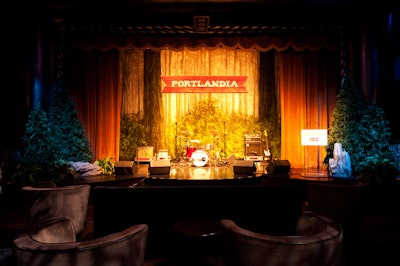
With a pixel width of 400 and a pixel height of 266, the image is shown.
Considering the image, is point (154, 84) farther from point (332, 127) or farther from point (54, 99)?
point (332, 127)

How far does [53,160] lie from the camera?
6.35 m

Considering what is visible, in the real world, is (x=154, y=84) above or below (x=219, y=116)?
above

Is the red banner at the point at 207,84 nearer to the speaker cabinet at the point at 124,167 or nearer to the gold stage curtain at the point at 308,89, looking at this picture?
the gold stage curtain at the point at 308,89

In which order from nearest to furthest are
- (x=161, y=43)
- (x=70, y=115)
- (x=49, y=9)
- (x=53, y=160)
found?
(x=53, y=160)
(x=49, y=9)
(x=70, y=115)
(x=161, y=43)

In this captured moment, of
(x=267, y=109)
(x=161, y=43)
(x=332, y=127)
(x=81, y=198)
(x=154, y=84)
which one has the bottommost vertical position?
(x=81, y=198)

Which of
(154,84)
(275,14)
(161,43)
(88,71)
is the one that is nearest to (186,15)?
(161,43)

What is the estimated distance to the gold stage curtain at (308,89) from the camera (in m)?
8.45

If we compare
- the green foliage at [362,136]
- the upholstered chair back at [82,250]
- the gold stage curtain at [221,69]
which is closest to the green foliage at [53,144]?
the gold stage curtain at [221,69]

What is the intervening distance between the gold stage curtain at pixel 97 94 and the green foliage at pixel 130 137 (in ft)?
1.27

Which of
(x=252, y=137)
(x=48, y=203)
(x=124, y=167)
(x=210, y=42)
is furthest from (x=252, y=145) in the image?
(x=48, y=203)

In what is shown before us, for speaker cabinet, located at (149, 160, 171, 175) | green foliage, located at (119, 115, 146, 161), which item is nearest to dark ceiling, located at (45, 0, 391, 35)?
green foliage, located at (119, 115, 146, 161)

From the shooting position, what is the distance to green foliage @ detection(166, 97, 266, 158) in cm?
881

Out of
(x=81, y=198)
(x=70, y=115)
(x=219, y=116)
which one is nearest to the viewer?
(x=81, y=198)

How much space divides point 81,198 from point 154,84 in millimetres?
5665
